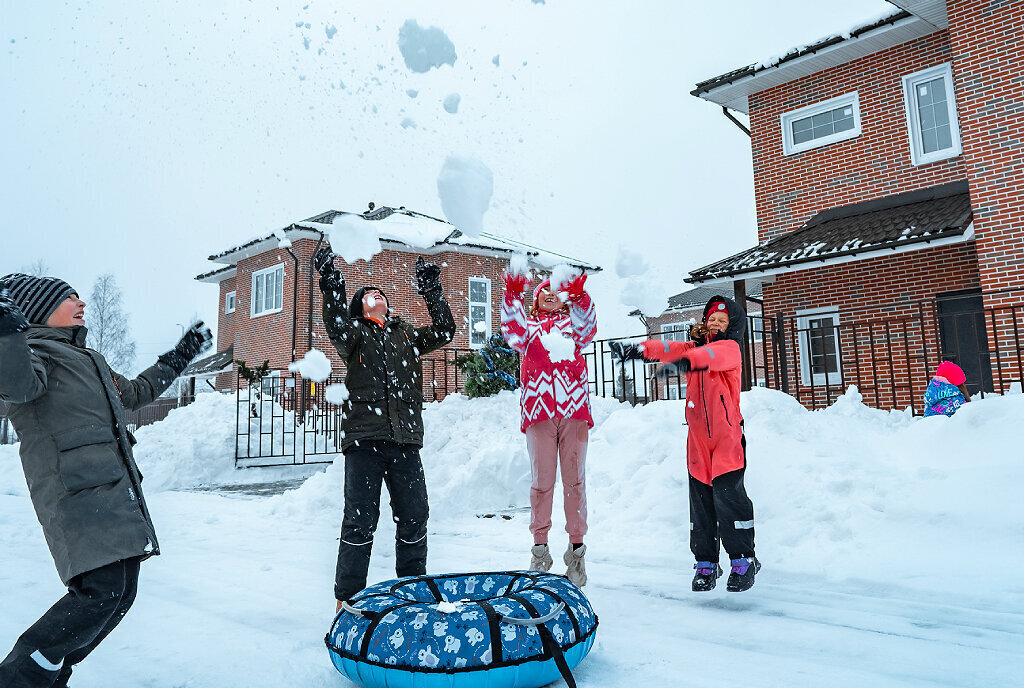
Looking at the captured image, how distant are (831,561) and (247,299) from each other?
2039 centimetres

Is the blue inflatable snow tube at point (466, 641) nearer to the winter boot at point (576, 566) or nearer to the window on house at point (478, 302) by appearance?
the winter boot at point (576, 566)

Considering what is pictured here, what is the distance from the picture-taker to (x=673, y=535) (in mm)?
5137

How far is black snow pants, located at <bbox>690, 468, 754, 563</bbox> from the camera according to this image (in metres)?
3.88

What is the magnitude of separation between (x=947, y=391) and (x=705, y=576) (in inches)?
205

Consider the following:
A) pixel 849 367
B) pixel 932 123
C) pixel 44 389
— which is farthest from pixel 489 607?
pixel 932 123

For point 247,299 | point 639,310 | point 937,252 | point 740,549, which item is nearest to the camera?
point 740,549

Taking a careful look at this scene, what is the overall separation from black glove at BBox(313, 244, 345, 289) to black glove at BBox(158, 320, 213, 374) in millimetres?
675

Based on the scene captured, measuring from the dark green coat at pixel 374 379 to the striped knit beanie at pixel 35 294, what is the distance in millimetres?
1314

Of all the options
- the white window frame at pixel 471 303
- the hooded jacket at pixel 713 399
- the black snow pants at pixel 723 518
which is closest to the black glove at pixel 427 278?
the hooded jacket at pixel 713 399

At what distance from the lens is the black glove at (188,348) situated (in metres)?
3.13

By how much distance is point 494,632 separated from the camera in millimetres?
2402

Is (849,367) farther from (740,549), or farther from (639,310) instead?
(740,549)

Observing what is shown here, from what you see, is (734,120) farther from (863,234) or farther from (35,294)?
(35,294)

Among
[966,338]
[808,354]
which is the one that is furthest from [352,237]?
[966,338]
